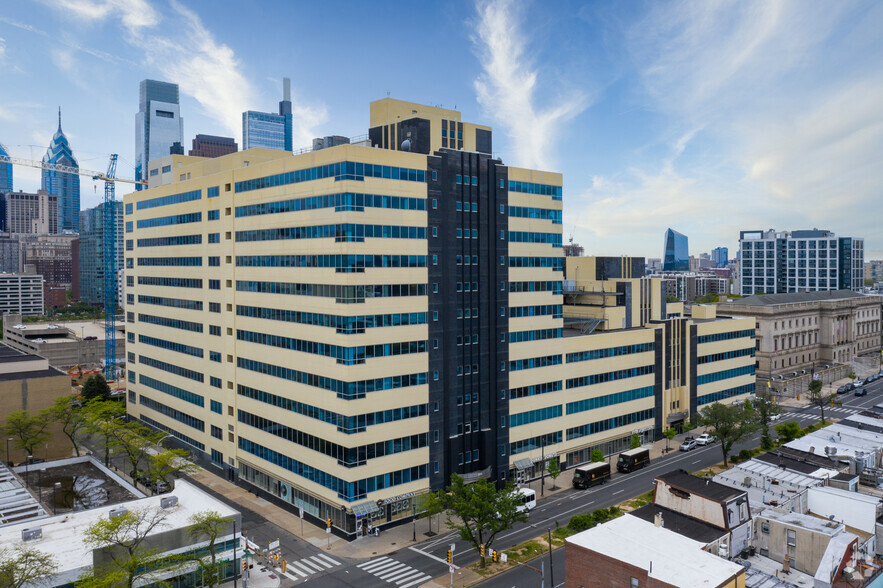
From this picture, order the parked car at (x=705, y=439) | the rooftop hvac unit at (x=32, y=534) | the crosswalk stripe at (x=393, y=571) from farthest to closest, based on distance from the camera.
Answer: the parked car at (x=705, y=439) → the crosswalk stripe at (x=393, y=571) → the rooftop hvac unit at (x=32, y=534)

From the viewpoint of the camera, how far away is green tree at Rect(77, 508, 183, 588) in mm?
42250

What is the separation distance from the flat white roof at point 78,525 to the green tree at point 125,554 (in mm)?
1042

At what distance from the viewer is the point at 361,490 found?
61594mm

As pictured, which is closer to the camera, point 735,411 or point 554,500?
point 554,500

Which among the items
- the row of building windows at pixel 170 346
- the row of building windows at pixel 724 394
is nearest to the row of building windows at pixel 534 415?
the row of building windows at pixel 724 394

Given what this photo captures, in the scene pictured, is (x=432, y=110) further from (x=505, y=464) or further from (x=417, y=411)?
(x=505, y=464)

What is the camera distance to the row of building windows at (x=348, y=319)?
61562mm

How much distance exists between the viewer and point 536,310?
79938 millimetres

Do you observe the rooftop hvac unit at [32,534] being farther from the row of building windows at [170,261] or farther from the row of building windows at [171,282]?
the row of building windows at [170,261]

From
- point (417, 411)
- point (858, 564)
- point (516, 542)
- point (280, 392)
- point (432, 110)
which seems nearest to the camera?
point (858, 564)

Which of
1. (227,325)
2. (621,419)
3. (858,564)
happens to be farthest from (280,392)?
(858,564)

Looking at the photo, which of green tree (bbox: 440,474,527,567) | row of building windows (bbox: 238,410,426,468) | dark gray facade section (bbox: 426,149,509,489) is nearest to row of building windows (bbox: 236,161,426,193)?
dark gray facade section (bbox: 426,149,509,489)

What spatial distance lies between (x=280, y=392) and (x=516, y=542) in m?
32.0

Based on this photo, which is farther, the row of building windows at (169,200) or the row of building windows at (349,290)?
the row of building windows at (169,200)
